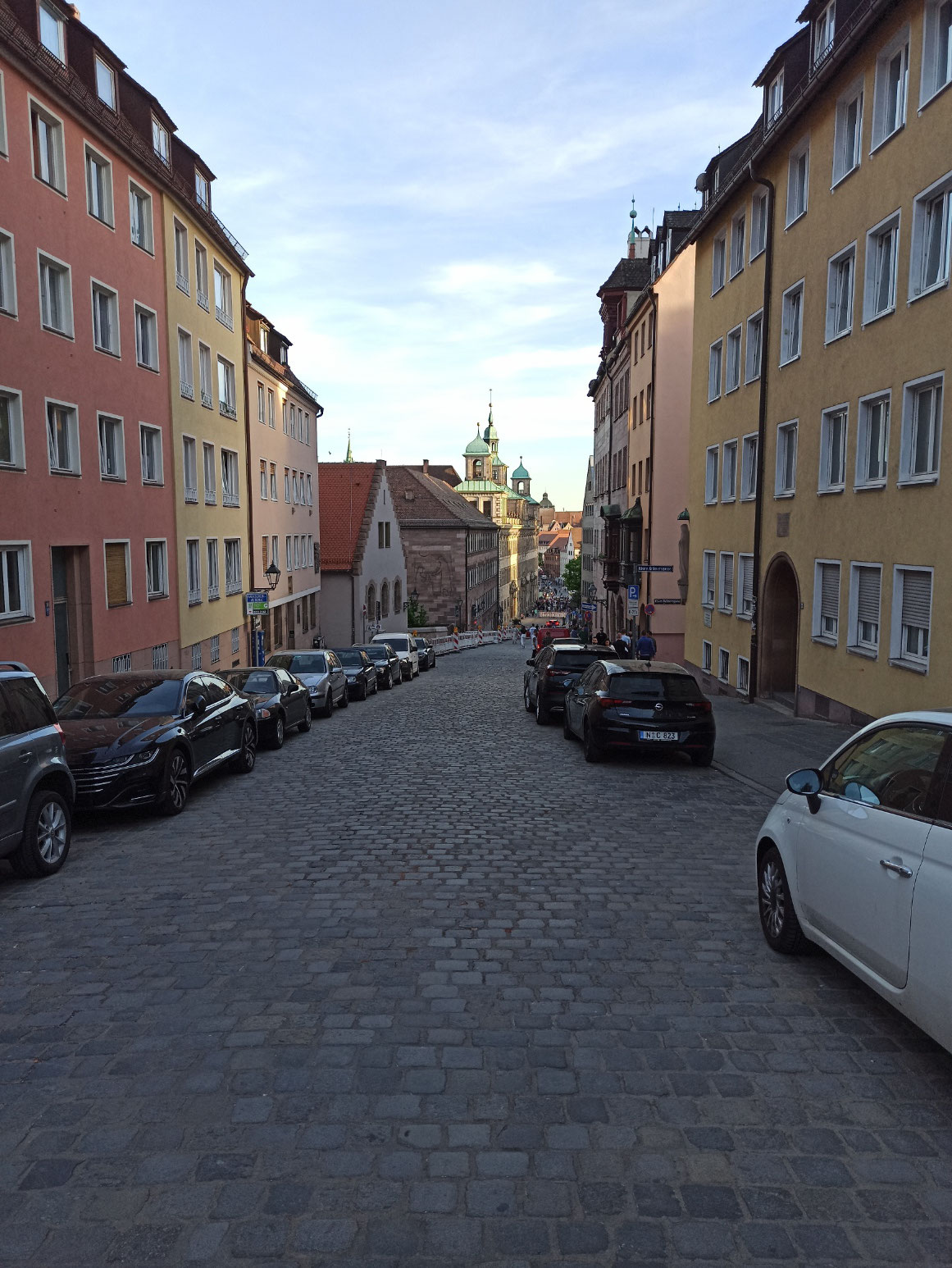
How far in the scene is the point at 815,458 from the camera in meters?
18.8

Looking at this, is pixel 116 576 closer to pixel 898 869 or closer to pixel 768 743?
pixel 768 743

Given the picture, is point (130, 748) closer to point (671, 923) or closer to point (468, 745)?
point (671, 923)

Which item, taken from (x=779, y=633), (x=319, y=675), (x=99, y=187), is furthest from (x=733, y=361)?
(x=99, y=187)

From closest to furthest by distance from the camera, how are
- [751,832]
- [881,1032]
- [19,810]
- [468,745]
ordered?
[881,1032] → [19,810] → [751,832] → [468,745]

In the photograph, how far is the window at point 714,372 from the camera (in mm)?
26641

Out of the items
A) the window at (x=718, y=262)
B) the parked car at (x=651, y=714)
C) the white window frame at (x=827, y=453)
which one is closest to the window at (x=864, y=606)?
the white window frame at (x=827, y=453)

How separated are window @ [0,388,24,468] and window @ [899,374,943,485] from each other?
559 inches

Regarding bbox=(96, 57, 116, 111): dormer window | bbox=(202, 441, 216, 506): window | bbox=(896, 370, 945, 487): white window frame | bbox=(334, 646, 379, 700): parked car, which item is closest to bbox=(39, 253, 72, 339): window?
bbox=(96, 57, 116, 111): dormer window

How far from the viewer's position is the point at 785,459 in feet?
69.7

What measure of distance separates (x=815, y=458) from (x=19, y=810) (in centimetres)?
1547

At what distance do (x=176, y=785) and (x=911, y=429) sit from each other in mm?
11468

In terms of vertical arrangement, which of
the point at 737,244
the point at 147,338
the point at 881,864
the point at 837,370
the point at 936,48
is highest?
the point at 737,244

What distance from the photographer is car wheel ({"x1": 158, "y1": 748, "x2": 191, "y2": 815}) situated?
1050cm

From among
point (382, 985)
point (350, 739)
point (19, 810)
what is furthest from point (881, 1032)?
point (350, 739)
